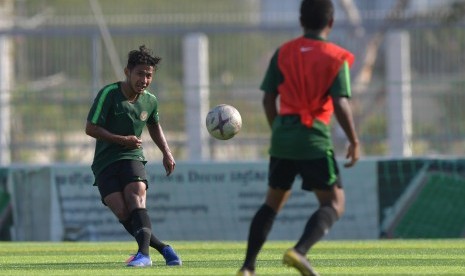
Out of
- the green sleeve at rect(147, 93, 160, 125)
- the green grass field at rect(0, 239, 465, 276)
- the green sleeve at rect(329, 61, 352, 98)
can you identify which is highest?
the green sleeve at rect(329, 61, 352, 98)

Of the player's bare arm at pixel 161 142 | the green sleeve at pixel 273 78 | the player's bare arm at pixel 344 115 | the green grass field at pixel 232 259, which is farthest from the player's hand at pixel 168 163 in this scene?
the player's bare arm at pixel 344 115

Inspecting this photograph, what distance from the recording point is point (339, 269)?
10.1 metres

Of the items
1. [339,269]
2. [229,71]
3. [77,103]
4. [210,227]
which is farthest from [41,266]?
[229,71]

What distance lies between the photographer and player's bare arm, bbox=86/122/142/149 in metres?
10.2

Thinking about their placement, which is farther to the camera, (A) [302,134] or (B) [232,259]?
(B) [232,259]

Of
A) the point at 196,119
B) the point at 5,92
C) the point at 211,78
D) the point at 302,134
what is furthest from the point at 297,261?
the point at 211,78

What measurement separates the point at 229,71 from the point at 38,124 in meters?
3.57

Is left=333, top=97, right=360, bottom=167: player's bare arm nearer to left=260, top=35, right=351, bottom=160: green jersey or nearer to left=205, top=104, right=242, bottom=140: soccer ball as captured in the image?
left=260, top=35, right=351, bottom=160: green jersey

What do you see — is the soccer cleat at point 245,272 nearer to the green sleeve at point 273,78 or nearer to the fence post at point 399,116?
the green sleeve at point 273,78

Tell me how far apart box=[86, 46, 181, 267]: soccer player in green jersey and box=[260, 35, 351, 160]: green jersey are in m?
2.07

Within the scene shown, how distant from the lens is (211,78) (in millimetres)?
21766

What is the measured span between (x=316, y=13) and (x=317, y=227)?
1.41 metres

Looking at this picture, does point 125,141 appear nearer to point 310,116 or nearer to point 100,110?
point 100,110

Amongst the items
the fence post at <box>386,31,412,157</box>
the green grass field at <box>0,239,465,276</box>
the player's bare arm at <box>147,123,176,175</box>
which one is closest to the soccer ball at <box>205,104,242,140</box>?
the player's bare arm at <box>147,123,176,175</box>
